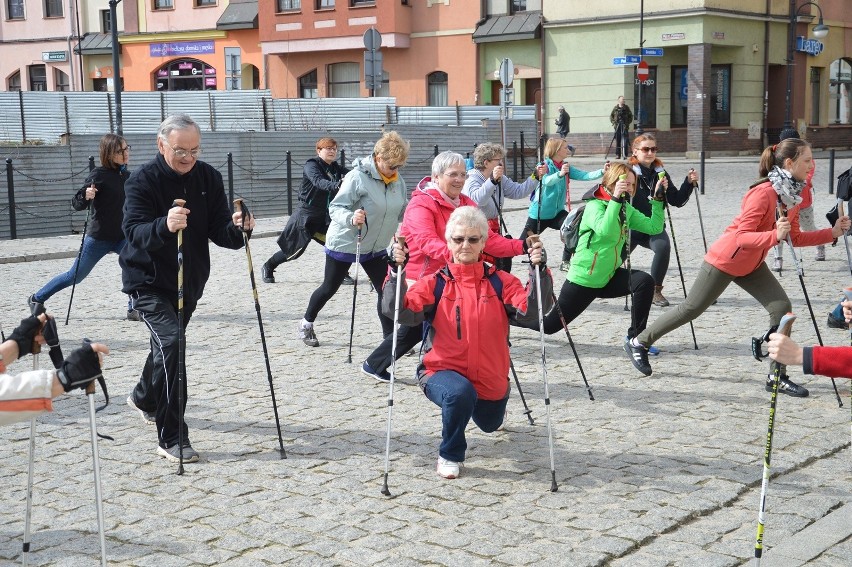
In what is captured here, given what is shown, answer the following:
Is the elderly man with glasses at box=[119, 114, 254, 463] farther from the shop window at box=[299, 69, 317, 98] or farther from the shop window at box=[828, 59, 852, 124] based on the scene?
the shop window at box=[828, 59, 852, 124]

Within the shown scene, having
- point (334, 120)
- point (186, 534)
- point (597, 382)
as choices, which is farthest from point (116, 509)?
point (334, 120)

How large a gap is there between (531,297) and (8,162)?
16413 millimetres

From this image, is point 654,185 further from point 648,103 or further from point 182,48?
point 182,48

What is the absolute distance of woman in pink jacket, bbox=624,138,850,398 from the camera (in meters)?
7.93

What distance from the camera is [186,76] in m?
52.9

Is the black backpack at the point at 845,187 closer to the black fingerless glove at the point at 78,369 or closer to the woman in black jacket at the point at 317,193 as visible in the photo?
the woman in black jacket at the point at 317,193

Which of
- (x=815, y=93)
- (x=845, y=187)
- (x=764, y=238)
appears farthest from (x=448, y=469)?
(x=815, y=93)

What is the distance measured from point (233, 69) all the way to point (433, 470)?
46.1m

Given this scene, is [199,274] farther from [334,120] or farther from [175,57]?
[175,57]

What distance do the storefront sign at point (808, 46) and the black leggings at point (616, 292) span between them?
3698cm

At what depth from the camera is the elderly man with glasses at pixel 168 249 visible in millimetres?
6457

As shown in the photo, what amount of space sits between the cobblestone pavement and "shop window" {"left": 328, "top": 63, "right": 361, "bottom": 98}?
38.8 meters

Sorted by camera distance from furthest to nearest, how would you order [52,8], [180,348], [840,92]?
1. [52,8]
2. [840,92]
3. [180,348]

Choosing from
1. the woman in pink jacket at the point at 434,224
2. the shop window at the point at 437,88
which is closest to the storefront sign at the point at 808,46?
the shop window at the point at 437,88
